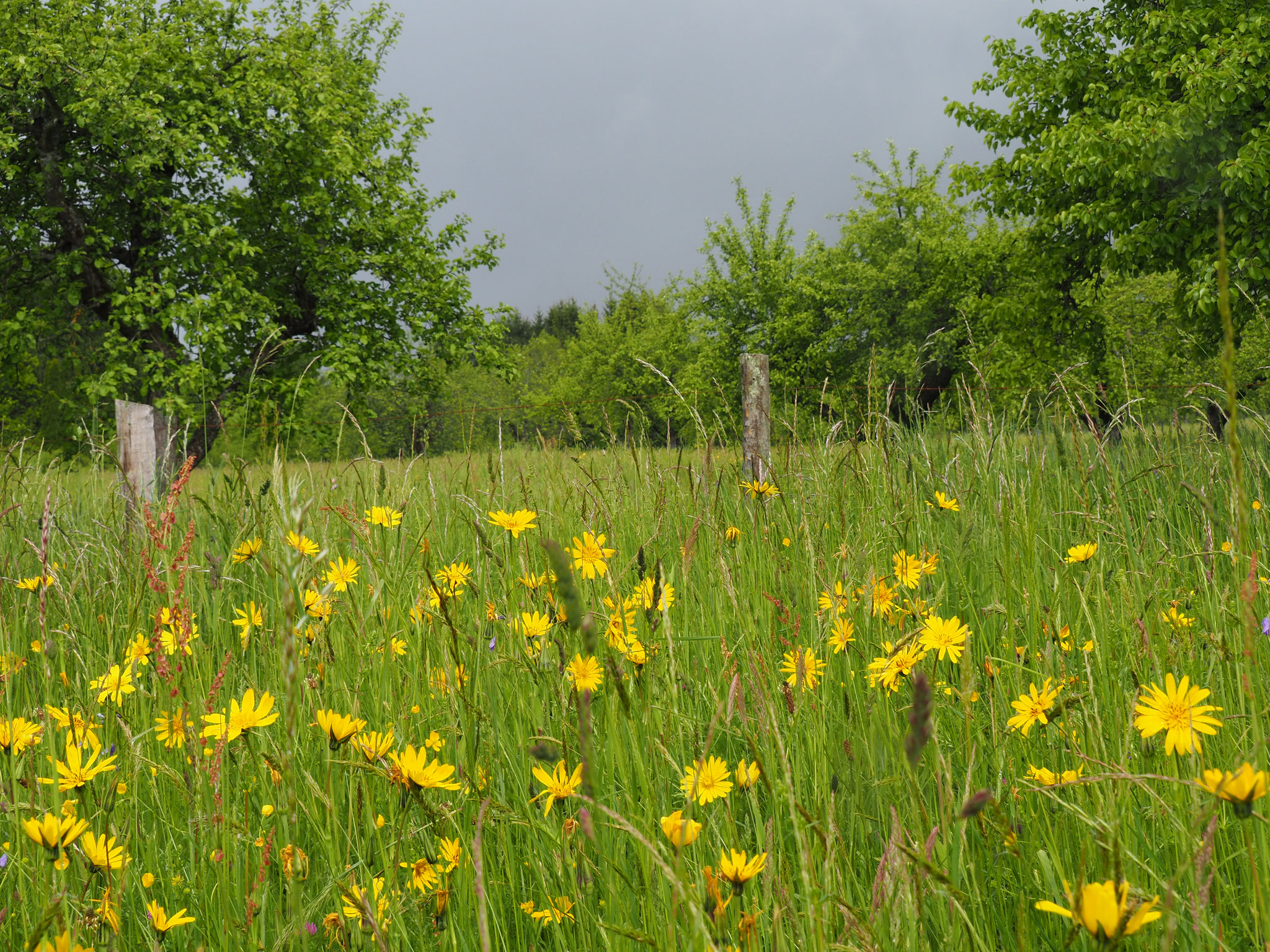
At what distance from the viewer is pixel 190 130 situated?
47.9 ft

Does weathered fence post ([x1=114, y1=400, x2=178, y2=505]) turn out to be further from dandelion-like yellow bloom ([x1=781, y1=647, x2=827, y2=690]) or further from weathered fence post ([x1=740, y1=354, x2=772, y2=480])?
dandelion-like yellow bloom ([x1=781, y1=647, x2=827, y2=690])

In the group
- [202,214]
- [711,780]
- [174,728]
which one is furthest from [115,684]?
[202,214]

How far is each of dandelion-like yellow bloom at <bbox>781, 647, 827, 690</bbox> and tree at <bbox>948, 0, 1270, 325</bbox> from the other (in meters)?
11.0

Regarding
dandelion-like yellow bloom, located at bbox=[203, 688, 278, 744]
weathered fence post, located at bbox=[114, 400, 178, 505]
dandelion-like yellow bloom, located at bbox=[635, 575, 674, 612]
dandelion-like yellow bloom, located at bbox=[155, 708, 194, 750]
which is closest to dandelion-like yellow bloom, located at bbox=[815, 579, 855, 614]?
dandelion-like yellow bloom, located at bbox=[635, 575, 674, 612]

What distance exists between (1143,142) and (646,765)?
1285 centimetres

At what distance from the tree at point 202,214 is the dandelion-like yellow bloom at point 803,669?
489 inches

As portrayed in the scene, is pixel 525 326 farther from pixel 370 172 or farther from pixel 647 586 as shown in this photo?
pixel 647 586

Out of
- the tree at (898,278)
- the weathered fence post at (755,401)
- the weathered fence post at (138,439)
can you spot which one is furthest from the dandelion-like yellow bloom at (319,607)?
the tree at (898,278)

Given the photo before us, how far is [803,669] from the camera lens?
1074mm

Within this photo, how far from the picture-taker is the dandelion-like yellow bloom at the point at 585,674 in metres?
1.21

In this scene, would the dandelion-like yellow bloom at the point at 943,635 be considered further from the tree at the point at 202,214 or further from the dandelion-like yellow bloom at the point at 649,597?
the tree at the point at 202,214

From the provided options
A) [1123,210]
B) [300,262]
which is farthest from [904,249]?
[300,262]

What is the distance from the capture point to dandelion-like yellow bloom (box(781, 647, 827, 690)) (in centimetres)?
110

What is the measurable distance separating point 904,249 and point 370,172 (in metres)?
21.8
